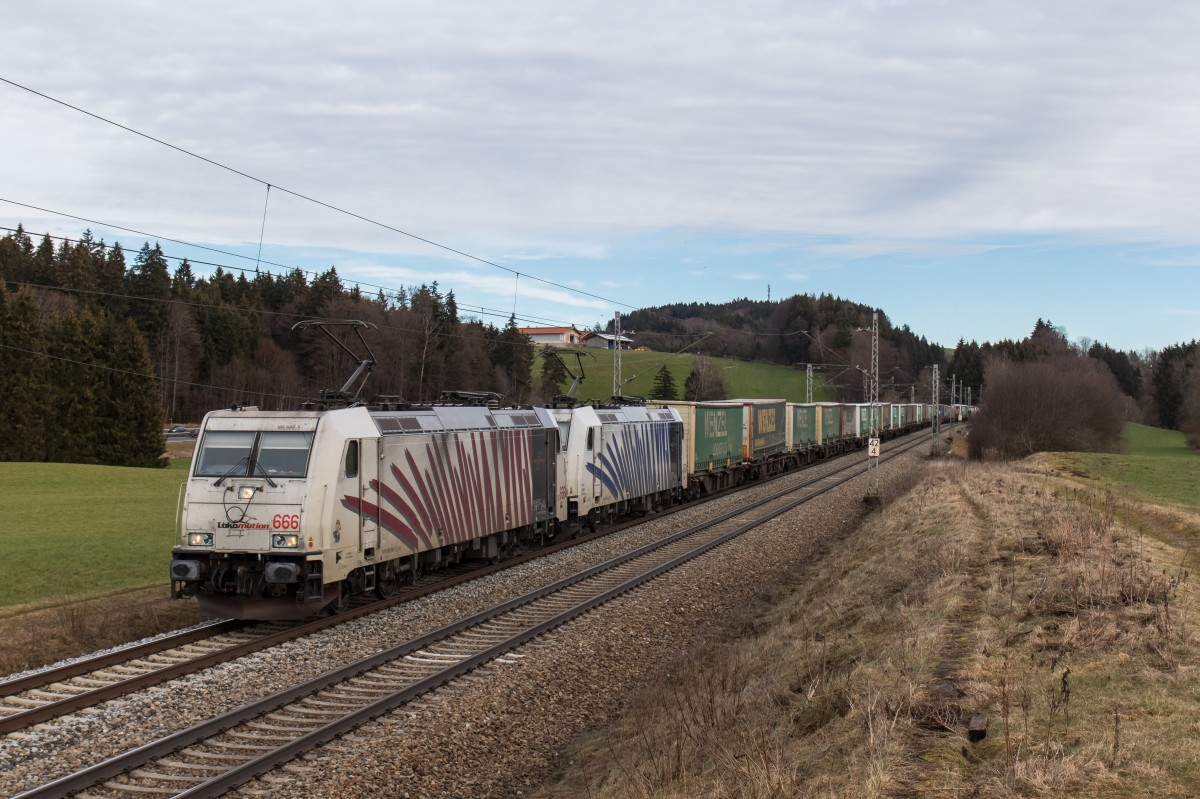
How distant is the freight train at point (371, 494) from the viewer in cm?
1356

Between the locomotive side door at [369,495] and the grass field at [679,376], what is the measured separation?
293 ft

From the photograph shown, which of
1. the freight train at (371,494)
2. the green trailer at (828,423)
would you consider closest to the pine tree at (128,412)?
the green trailer at (828,423)

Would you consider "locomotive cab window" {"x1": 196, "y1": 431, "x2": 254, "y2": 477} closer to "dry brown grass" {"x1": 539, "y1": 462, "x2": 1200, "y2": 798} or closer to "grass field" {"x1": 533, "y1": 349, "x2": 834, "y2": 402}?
"dry brown grass" {"x1": 539, "y1": 462, "x2": 1200, "y2": 798}

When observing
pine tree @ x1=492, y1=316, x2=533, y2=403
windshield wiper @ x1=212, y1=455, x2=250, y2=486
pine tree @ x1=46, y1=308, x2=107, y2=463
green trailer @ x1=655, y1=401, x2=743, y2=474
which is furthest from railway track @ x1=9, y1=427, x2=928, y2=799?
pine tree @ x1=492, y1=316, x2=533, y2=403

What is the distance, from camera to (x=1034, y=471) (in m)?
38.0

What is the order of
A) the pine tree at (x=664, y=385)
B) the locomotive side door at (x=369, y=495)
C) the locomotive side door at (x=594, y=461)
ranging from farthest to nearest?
the pine tree at (x=664, y=385)
the locomotive side door at (x=594, y=461)
the locomotive side door at (x=369, y=495)

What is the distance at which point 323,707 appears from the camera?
10102 mm

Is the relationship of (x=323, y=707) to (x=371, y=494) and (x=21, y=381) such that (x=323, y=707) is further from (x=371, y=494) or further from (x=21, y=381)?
(x=21, y=381)

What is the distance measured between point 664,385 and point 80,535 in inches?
3321

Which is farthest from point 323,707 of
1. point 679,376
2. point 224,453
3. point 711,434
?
point 679,376

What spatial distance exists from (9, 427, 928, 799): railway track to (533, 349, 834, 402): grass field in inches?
3515

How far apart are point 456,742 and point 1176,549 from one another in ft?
44.8

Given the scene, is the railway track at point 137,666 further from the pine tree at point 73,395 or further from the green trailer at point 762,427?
the pine tree at point 73,395

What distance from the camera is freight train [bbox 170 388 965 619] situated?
13.6m
